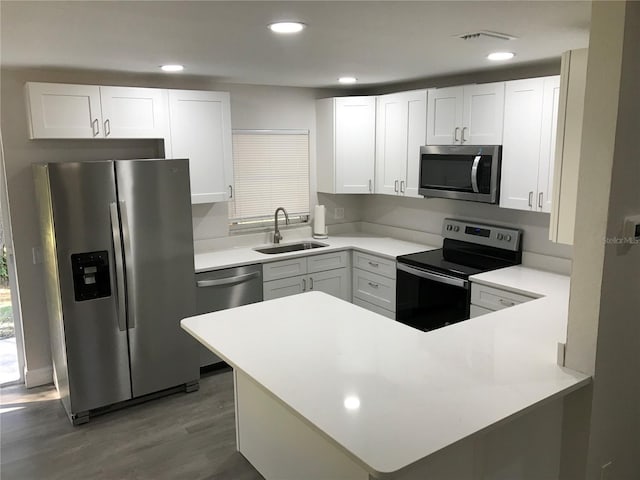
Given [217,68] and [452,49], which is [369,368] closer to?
[452,49]

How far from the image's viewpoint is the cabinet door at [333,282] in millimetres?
4508

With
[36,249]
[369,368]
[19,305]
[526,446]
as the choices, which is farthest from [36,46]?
[526,446]

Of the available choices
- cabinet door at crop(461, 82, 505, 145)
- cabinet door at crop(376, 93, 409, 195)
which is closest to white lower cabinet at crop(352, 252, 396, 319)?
cabinet door at crop(376, 93, 409, 195)

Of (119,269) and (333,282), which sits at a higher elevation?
(119,269)

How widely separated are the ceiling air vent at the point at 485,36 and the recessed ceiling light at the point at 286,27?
800mm

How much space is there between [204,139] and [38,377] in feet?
7.34

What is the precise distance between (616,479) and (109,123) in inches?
144

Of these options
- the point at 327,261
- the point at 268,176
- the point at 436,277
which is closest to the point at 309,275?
the point at 327,261

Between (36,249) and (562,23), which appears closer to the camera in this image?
(562,23)

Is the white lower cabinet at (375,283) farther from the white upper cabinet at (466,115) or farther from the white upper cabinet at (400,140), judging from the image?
the white upper cabinet at (466,115)

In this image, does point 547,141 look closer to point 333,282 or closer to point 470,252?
point 470,252

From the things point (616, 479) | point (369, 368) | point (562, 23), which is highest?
point (562, 23)

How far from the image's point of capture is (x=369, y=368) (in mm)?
2029

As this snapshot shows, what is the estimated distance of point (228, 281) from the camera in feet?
13.2
